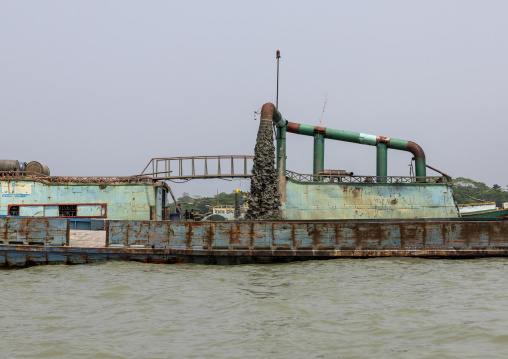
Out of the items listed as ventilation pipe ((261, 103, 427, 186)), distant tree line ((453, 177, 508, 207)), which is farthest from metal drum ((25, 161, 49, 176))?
distant tree line ((453, 177, 508, 207))

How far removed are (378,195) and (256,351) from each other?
2129 centimetres

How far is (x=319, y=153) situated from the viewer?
2928 centimetres

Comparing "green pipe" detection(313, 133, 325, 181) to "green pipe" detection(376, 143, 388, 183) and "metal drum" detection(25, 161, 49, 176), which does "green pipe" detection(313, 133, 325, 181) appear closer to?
"green pipe" detection(376, 143, 388, 183)

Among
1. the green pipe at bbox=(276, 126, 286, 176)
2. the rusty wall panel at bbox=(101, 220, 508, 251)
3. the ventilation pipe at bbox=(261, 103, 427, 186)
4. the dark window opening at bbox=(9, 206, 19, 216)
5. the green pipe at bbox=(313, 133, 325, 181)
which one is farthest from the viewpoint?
the ventilation pipe at bbox=(261, 103, 427, 186)

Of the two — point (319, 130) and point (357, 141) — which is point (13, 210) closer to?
point (319, 130)

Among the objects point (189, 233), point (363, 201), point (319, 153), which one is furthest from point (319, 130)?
point (189, 233)

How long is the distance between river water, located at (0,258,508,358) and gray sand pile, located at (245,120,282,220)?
10.6 metres

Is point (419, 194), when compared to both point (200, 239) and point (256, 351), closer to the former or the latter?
point (200, 239)

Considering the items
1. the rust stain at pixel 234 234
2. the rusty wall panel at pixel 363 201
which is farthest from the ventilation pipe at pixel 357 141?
the rust stain at pixel 234 234

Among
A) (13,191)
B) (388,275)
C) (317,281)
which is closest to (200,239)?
(317,281)

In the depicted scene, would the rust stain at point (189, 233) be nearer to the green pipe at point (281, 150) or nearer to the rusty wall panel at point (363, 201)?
the rusty wall panel at point (363, 201)

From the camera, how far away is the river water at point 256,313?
7559 millimetres

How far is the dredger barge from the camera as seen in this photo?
17016 millimetres

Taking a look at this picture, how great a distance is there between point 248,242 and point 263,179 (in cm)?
895
